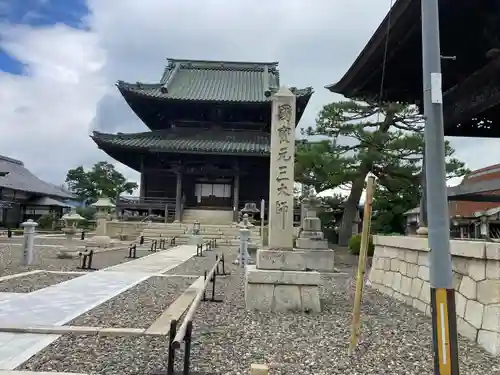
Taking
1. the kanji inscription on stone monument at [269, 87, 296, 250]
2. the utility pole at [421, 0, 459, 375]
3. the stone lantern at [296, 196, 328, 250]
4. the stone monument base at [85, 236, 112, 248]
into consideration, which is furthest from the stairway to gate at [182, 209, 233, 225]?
the utility pole at [421, 0, 459, 375]

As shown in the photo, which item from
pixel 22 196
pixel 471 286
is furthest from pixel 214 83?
pixel 471 286

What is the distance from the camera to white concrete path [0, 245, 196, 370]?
4.12 metres

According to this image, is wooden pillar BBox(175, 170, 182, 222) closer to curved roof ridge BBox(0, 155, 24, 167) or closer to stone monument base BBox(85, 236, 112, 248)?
stone monument base BBox(85, 236, 112, 248)

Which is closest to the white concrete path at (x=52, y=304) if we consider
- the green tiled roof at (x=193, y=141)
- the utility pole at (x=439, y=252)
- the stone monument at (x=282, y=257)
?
the stone monument at (x=282, y=257)

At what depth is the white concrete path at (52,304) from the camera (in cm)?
412

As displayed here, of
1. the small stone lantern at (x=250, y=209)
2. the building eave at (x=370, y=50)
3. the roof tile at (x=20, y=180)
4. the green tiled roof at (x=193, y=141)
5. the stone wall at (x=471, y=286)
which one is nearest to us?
the stone wall at (x=471, y=286)

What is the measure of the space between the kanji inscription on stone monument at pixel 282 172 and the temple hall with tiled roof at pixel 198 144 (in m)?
19.8

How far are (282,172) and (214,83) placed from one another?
94.2ft

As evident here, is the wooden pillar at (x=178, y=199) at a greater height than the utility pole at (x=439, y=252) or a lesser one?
greater

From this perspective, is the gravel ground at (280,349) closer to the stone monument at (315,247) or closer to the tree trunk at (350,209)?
the stone monument at (315,247)

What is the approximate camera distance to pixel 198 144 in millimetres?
27812

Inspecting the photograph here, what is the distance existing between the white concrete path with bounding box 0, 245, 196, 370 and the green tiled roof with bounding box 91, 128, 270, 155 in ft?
54.2

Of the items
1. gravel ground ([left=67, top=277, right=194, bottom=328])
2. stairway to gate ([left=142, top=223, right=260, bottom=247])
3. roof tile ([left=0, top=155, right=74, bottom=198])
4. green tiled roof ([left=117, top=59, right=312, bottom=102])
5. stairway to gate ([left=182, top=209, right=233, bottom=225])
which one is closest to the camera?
gravel ground ([left=67, top=277, right=194, bottom=328])

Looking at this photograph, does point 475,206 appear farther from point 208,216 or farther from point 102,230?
point 102,230
